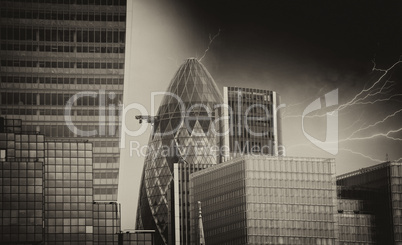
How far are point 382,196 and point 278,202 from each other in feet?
58.9

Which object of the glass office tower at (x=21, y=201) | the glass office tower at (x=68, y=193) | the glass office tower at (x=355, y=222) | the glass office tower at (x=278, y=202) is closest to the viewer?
the glass office tower at (x=278, y=202)

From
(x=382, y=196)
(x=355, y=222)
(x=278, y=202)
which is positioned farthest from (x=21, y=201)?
(x=382, y=196)

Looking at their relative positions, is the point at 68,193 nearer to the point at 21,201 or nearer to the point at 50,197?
the point at 50,197

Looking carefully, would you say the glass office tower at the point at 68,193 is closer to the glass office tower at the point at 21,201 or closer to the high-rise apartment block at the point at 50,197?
the high-rise apartment block at the point at 50,197

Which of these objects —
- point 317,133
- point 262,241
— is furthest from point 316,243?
point 317,133

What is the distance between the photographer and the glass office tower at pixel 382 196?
18125 centimetres

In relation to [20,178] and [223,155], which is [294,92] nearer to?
[223,155]

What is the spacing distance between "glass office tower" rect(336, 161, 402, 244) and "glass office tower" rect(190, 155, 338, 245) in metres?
9.45

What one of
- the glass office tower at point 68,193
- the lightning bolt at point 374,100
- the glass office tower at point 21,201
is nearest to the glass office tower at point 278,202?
the lightning bolt at point 374,100

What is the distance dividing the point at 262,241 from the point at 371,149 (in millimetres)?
33407

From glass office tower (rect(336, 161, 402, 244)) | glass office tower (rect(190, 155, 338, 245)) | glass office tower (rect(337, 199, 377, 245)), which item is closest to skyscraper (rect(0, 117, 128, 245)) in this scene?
glass office tower (rect(190, 155, 338, 245))

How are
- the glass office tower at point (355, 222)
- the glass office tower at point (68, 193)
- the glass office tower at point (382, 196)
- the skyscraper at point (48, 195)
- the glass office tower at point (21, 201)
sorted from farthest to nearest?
the glass office tower at point (68, 193)
the glass office tower at point (355, 222)
the glass office tower at point (382, 196)
the skyscraper at point (48, 195)
the glass office tower at point (21, 201)

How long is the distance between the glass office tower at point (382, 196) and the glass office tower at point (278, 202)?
9.45 m

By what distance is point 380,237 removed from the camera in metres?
Answer: 184
